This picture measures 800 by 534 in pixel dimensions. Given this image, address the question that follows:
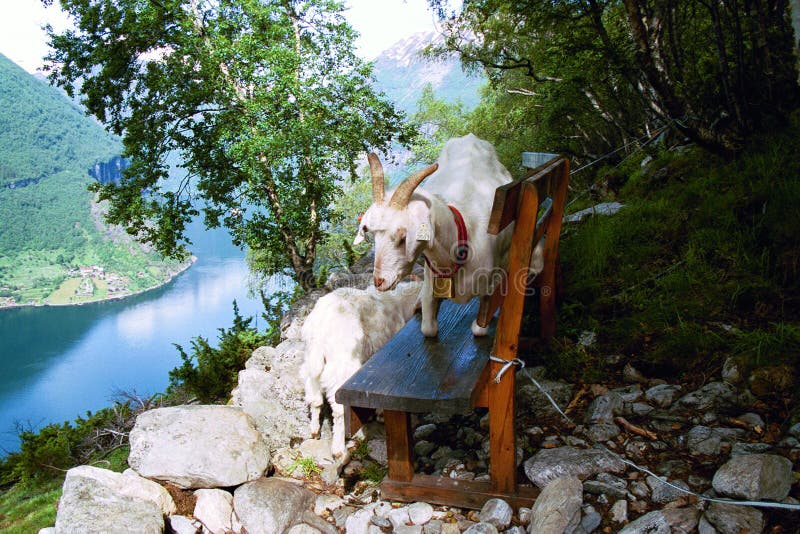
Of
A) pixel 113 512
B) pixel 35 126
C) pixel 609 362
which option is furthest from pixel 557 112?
pixel 35 126

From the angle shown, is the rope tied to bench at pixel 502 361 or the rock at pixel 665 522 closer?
the rock at pixel 665 522

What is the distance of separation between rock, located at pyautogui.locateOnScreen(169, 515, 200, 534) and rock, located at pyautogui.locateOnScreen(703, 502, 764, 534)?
310cm

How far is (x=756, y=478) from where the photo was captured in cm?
243

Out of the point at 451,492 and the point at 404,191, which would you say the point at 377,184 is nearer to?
the point at 404,191

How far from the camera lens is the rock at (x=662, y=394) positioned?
3.58 metres

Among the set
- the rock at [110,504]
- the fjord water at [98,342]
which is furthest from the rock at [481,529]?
the fjord water at [98,342]

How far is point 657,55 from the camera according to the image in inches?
226

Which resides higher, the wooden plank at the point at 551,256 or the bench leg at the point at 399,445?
the wooden plank at the point at 551,256

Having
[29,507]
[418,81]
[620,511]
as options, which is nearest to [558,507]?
[620,511]

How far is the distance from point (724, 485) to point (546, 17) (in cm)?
641

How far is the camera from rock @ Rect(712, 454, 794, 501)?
240cm

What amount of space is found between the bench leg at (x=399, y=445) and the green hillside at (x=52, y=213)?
3810cm

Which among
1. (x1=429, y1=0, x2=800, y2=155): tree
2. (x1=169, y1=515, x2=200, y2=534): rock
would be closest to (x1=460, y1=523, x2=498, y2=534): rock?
(x1=169, y1=515, x2=200, y2=534): rock

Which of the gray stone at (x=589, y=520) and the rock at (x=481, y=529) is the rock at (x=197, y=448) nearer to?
the rock at (x=481, y=529)
